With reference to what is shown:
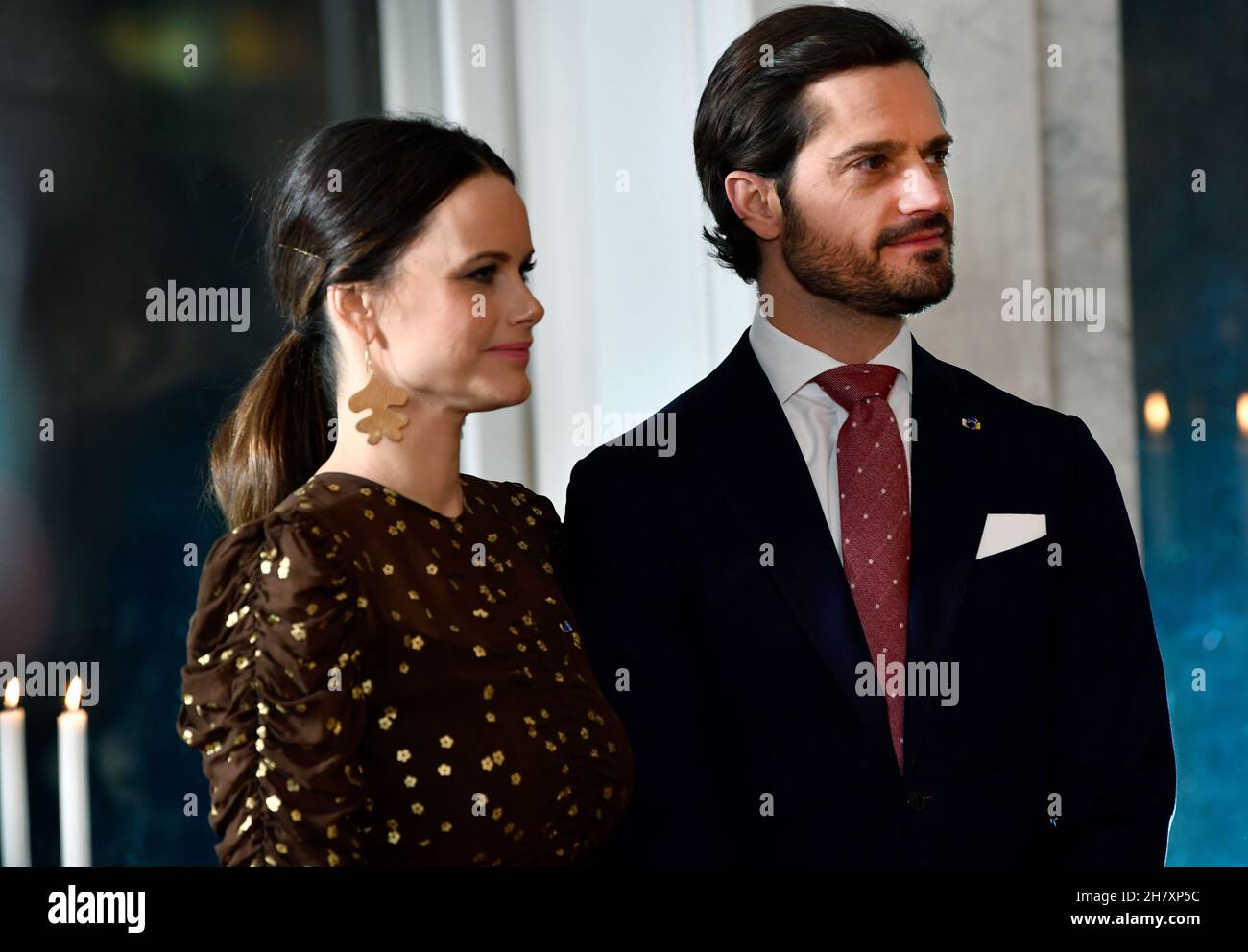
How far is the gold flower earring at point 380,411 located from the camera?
4.72 ft

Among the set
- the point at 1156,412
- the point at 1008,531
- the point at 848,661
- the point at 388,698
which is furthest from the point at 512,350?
the point at 1156,412

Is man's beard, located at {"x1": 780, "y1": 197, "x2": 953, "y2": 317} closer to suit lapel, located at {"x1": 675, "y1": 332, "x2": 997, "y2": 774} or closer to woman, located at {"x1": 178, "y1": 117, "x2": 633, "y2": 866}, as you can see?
suit lapel, located at {"x1": 675, "y1": 332, "x2": 997, "y2": 774}

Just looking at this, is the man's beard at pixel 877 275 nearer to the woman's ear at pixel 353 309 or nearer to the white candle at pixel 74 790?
the woman's ear at pixel 353 309

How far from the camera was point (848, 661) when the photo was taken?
1.56 meters

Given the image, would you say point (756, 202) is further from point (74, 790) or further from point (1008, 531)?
point (74, 790)

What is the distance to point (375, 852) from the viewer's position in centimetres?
134

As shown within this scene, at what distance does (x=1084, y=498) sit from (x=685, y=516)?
491 mm

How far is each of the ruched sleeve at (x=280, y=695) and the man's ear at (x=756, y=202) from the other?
75 centimetres

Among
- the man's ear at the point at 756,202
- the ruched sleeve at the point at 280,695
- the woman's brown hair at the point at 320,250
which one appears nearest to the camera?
the ruched sleeve at the point at 280,695

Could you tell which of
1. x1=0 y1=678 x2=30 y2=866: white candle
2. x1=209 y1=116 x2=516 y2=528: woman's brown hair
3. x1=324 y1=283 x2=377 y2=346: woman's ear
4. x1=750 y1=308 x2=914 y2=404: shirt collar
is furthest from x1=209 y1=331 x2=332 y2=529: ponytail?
x1=750 y1=308 x2=914 y2=404: shirt collar

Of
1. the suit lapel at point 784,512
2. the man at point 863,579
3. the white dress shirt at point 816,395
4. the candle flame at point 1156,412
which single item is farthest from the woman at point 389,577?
the candle flame at point 1156,412

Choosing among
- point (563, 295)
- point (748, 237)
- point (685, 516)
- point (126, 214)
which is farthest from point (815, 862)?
point (126, 214)
